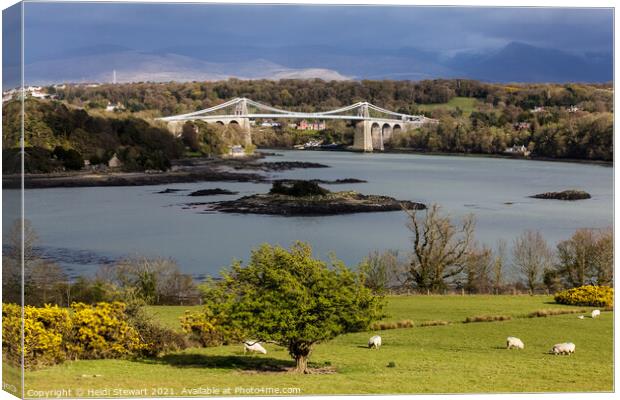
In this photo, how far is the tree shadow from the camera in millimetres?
15227

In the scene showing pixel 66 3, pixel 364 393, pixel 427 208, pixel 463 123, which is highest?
pixel 66 3

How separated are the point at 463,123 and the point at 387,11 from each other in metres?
2.96

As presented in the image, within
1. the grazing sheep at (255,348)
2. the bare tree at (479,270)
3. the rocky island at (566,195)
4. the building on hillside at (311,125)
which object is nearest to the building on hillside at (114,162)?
the building on hillside at (311,125)

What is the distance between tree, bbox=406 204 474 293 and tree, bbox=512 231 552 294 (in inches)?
28.3

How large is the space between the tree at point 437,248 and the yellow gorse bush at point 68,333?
4.23 meters

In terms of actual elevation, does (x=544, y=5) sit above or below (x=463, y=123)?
above

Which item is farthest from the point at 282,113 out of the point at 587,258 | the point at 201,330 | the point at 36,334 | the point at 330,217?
the point at 587,258

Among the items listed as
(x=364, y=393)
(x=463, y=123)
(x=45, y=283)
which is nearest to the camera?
(x=364, y=393)

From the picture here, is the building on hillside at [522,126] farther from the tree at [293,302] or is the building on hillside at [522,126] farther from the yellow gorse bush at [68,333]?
the yellow gorse bush at [68,333]

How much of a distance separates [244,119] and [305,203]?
1.72 meters

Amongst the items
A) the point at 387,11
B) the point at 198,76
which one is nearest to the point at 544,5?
the point at 387,11

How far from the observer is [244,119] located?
691 inches

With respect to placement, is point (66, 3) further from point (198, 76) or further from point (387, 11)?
point (387, 11)

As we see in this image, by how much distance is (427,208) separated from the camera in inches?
663
